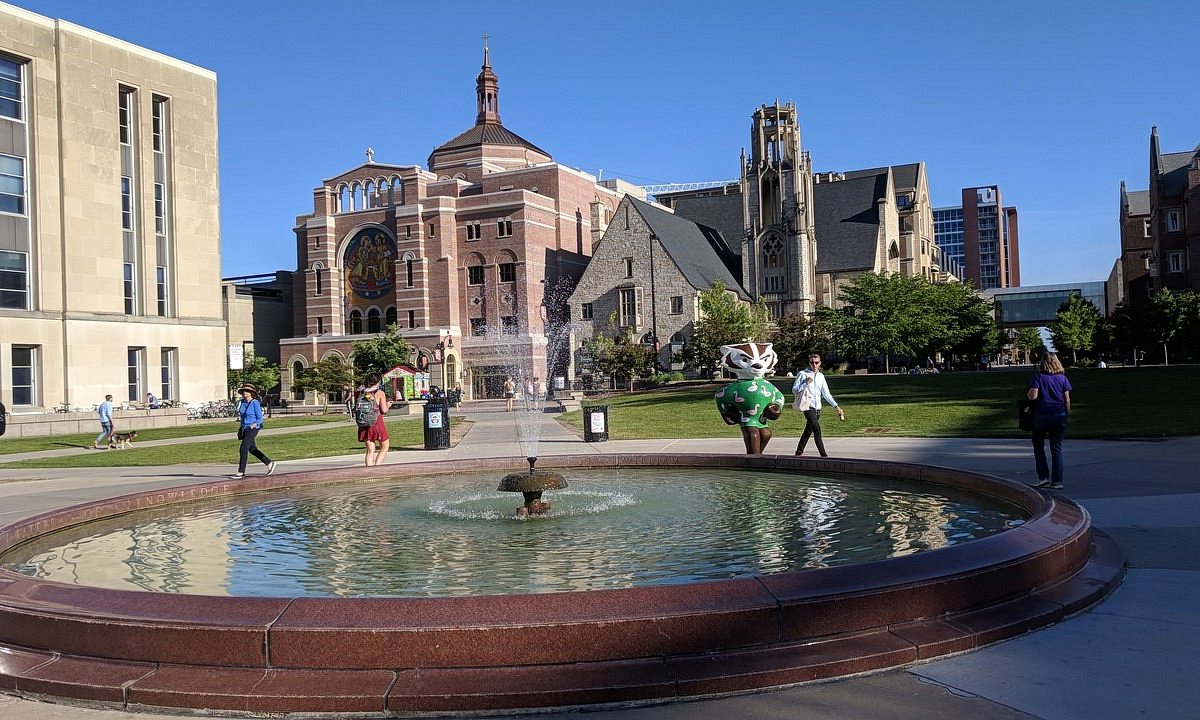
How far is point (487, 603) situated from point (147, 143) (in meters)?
53.9

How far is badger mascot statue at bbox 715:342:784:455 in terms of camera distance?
1611 cm

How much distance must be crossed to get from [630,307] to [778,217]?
19.1 meters

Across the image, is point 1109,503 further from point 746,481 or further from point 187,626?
point 187,626

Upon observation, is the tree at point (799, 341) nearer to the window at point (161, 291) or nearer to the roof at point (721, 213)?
the roof at point (721, 213)

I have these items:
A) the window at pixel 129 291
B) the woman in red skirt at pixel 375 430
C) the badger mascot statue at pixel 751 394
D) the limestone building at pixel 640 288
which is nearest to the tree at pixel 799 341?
the limestone building at pixel 640 288

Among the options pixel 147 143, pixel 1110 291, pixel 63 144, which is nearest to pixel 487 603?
pixel 63 144

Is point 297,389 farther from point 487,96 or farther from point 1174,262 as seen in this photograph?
point 1174,262

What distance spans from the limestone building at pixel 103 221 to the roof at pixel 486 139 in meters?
43.9

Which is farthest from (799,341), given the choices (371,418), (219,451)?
A: (371,418)

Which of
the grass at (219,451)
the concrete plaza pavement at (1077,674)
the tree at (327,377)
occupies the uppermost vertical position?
the tree at (327,377)

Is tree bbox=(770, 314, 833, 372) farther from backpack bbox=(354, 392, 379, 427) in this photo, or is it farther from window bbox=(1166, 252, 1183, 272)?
backpack bbox=(354, 392, 379, 427)

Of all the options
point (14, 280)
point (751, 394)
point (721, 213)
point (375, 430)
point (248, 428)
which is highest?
point (721, 213)

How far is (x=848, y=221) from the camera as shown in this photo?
95.1 m

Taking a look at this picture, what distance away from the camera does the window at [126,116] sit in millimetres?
51156
